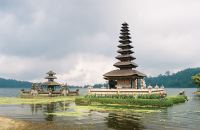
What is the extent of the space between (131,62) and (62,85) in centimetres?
3524

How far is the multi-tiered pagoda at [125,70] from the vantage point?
227ft

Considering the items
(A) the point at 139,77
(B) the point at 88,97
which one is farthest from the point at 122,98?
(A) the point at 139,77

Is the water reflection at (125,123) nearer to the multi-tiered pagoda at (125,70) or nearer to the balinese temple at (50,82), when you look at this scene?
the multi-tiered pagoda at (125,70)

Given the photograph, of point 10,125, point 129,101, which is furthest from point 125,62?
point 10,125

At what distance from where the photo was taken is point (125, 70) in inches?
2793

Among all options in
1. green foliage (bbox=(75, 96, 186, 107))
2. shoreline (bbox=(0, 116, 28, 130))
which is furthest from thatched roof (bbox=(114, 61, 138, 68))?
shoreline (bbox=(0, 116, 28, 130))

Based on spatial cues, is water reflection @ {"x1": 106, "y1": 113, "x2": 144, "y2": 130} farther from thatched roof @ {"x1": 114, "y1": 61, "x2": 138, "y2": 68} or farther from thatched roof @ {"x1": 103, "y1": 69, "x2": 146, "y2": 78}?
thatched roof @ {"x1": 114, "y1": 61, "x2": 138, "y2": 68}

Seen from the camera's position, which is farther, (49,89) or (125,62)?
(49,89)

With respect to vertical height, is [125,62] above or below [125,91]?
above

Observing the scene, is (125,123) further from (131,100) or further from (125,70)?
(125,70)

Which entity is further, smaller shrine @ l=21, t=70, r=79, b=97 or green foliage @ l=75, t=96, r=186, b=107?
smaller shrine @ l=21, t=70, r=79, b=97

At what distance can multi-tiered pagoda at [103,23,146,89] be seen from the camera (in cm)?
6919

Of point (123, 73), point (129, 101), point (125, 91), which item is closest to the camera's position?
point (129, 101)

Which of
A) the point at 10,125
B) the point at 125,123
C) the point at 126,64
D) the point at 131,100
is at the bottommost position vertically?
the point at 125,123
